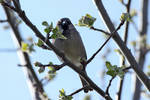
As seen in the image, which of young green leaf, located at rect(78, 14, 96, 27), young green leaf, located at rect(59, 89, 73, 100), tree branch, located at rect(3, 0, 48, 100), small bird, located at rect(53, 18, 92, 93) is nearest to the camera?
young green leaf, located at rect(59, 89, 73, 100)

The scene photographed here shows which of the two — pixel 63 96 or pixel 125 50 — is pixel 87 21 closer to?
pixel 125 50

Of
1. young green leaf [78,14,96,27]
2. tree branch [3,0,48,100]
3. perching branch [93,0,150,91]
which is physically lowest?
tree branch [3,0,48,100]

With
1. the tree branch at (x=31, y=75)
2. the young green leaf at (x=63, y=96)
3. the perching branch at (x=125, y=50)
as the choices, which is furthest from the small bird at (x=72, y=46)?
the young green leaf at (x=63, y=96)

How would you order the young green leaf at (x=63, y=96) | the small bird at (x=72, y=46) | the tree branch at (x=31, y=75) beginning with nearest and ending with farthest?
the young green leaf at (x=63, y=96) → the tree branch at (x=31, y=75) → the small bird at (x=72, y=46)

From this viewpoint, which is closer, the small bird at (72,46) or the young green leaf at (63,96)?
the young green leaf at (63,96)

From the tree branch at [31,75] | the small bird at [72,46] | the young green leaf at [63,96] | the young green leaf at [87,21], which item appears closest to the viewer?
the young green leaf at [63,96]

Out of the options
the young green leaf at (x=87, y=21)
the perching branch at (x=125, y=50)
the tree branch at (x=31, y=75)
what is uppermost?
the young green leaf at (x=87, y=21)

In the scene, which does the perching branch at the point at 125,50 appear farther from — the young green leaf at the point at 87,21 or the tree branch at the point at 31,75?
the tree branch at the point at 31,75

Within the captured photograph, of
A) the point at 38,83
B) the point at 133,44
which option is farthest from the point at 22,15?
the point at 133,44

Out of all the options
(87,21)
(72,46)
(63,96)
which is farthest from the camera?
(72,46)

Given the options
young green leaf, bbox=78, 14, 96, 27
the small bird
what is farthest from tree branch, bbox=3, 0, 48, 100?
young green leaf, bbox=78, 14, 96, 27

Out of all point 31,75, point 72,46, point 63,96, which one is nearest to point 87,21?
point 63,96

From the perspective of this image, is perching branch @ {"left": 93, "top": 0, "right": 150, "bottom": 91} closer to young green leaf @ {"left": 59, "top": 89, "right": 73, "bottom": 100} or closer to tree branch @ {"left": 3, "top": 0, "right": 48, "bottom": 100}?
young green leaf @ {"left": 59, "top": 89, "right": 73, "bottom": 100}

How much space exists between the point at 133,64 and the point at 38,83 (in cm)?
154
